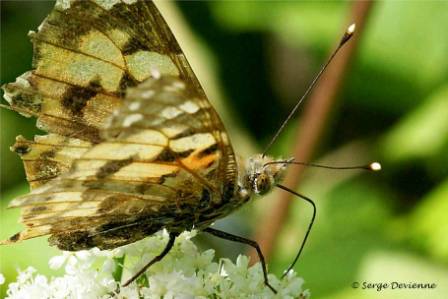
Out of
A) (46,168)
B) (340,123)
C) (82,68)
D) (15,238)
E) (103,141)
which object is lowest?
(340,123)

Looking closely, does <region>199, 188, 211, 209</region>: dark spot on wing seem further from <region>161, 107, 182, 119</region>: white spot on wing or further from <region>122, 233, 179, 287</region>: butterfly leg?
<region>161, 107, 182, 119</region>: white spot on wing

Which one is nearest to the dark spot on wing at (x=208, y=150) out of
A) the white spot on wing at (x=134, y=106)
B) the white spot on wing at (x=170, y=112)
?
the white spot on wing at (x=170, y=112)

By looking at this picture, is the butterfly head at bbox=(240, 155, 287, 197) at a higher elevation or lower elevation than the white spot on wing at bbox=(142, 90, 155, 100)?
lower

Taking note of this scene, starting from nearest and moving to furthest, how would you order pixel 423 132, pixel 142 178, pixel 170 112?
pixel 170 112 → pixel 142 178 → pixel 423 132

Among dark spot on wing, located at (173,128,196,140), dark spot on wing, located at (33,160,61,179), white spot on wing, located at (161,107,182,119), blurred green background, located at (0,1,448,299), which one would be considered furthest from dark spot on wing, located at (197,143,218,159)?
blurred green background, located at (0,1,448,299)

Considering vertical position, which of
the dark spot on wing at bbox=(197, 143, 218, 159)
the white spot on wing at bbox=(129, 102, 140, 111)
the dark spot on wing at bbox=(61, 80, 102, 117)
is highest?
the white spot on wing at bbox=(129, 102, 140, 111)

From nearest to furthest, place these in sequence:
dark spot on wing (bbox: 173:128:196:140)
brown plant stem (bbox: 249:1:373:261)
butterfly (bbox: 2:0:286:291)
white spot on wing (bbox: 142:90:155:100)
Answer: white spot on wing (bbox: 142:90:155:100), dark spot on wing (bbox: 173:128:196:140), butterfly (bbox: 2:0:286:291), brown plant stem (bbox: 249:1:373:261)

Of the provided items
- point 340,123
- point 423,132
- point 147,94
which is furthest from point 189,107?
point 340,123

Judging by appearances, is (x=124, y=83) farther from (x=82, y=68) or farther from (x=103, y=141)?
(x=103, y=141)
